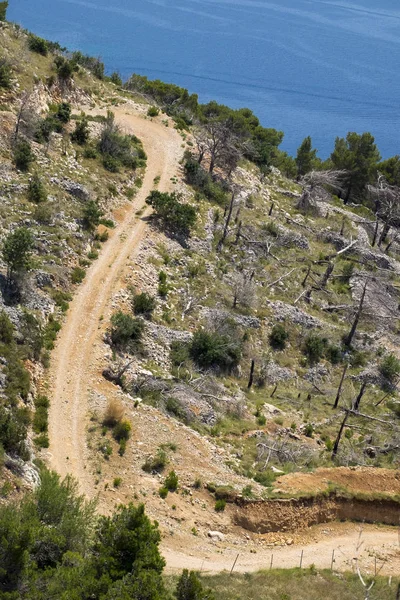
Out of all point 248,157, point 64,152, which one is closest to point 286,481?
point 64,152

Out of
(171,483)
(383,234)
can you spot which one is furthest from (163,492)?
(383,234)

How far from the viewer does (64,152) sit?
42.1 metres

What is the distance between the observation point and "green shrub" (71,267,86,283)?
33.4m

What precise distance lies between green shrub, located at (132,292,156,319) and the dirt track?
1.37m

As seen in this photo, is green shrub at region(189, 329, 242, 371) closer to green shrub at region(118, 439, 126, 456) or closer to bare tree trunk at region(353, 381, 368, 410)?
bare tree trunk at region(353, 381, 368, 410)

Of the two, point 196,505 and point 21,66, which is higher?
point 21,66

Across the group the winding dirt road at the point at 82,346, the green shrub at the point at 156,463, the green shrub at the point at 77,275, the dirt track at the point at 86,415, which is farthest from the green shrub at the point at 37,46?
the green shrub at the point at 156,463

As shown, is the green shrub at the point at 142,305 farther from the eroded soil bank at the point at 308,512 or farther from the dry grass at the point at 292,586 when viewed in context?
the dry grass at the point at 292,586

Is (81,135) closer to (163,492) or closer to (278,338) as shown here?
(278,338)

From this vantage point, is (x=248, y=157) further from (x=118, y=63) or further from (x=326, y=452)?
(x=118, y=63)

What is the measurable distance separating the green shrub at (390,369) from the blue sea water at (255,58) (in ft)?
228

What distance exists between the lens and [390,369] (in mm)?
40125

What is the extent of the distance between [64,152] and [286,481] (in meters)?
27.1

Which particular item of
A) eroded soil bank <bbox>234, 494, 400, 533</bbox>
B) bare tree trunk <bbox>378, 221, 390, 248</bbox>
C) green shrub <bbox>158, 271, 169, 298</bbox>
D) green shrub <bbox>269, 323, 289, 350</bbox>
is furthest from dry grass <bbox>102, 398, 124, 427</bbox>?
bare tree trunk <bbox>378, 221, 390, 248</bbox>
